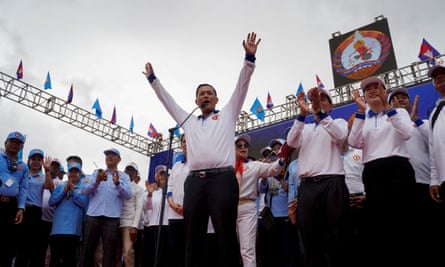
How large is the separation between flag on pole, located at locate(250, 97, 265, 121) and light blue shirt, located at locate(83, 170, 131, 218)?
7.41 m

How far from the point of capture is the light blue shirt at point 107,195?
4.65 meters

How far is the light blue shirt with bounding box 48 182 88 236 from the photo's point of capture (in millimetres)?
4805

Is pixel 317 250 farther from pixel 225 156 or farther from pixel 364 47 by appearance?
pixel 364 47

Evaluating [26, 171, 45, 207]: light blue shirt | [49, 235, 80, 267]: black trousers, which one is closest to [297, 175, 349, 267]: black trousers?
[49, 235, 80, 267]: black trousers

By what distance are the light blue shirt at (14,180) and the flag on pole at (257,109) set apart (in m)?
8.33

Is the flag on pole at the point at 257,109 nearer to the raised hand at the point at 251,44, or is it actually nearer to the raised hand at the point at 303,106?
the raised hand at the point at 303,106

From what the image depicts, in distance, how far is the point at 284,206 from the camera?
5094mm

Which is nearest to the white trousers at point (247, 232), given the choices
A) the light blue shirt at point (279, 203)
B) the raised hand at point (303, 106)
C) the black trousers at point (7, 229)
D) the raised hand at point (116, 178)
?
the light blue shirt at point (279, 203)

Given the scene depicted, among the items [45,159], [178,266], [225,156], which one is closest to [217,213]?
[225,156]

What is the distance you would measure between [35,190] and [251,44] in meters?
4.06

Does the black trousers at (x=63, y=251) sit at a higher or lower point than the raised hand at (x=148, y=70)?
lower

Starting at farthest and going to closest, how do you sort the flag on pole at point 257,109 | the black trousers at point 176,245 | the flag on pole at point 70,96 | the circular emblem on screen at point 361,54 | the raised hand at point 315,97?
1. the flag on pole at point 70,96
2. the flag on pole at point 257,109
3. the circular emblem on screen at point 361,54
4. the black trousers at point 176,245
5. the raised hand at point 315,97

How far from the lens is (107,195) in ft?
15.6

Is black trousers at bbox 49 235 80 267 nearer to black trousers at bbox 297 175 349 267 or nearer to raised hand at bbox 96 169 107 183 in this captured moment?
raised hand at bbox 96 169 107 183
